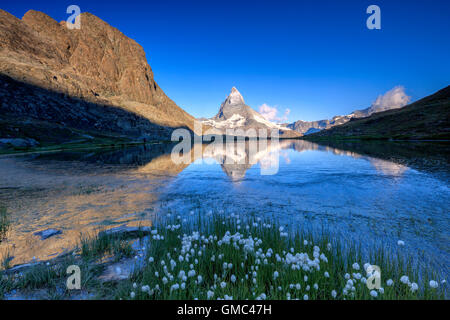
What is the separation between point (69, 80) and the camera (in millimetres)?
129625

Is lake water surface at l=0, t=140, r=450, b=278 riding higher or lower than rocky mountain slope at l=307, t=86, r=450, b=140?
lower

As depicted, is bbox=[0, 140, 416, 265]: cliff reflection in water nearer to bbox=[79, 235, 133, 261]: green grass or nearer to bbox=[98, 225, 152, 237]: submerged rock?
bbox=[98, 225, 152, 237]: submerged rock

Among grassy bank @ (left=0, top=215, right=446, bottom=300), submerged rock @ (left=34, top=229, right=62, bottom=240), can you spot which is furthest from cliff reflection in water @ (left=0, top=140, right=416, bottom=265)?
grassy bank @ (left=0, top=215, right=446, bottom=300)

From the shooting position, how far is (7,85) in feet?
302

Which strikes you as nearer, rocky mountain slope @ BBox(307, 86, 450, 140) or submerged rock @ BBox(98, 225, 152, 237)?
submerged rock @ BBox(98, 225, 152, 237)

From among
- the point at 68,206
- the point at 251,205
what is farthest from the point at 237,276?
the point at 68,206

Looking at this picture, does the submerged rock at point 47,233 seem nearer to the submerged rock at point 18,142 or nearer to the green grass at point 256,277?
the green grass at point 256,277

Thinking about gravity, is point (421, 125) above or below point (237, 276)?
above

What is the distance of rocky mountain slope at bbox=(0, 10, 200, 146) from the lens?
97.8m

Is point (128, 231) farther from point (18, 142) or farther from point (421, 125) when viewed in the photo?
point (421, 125)

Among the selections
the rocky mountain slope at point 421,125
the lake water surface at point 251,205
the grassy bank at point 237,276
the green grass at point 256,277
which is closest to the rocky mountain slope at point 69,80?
A: the lake water surface at point 251,205

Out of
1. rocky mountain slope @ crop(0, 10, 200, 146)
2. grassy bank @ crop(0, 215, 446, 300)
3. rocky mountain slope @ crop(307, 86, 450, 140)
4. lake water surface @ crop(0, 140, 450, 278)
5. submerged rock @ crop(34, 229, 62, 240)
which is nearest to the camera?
grassy bank @ crop(0, 215, 446, 300)

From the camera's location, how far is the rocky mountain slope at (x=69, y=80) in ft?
321

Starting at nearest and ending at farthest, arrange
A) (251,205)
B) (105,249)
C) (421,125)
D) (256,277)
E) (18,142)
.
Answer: (256,277), (105,249), (251,205), (18,142), (421,125)
